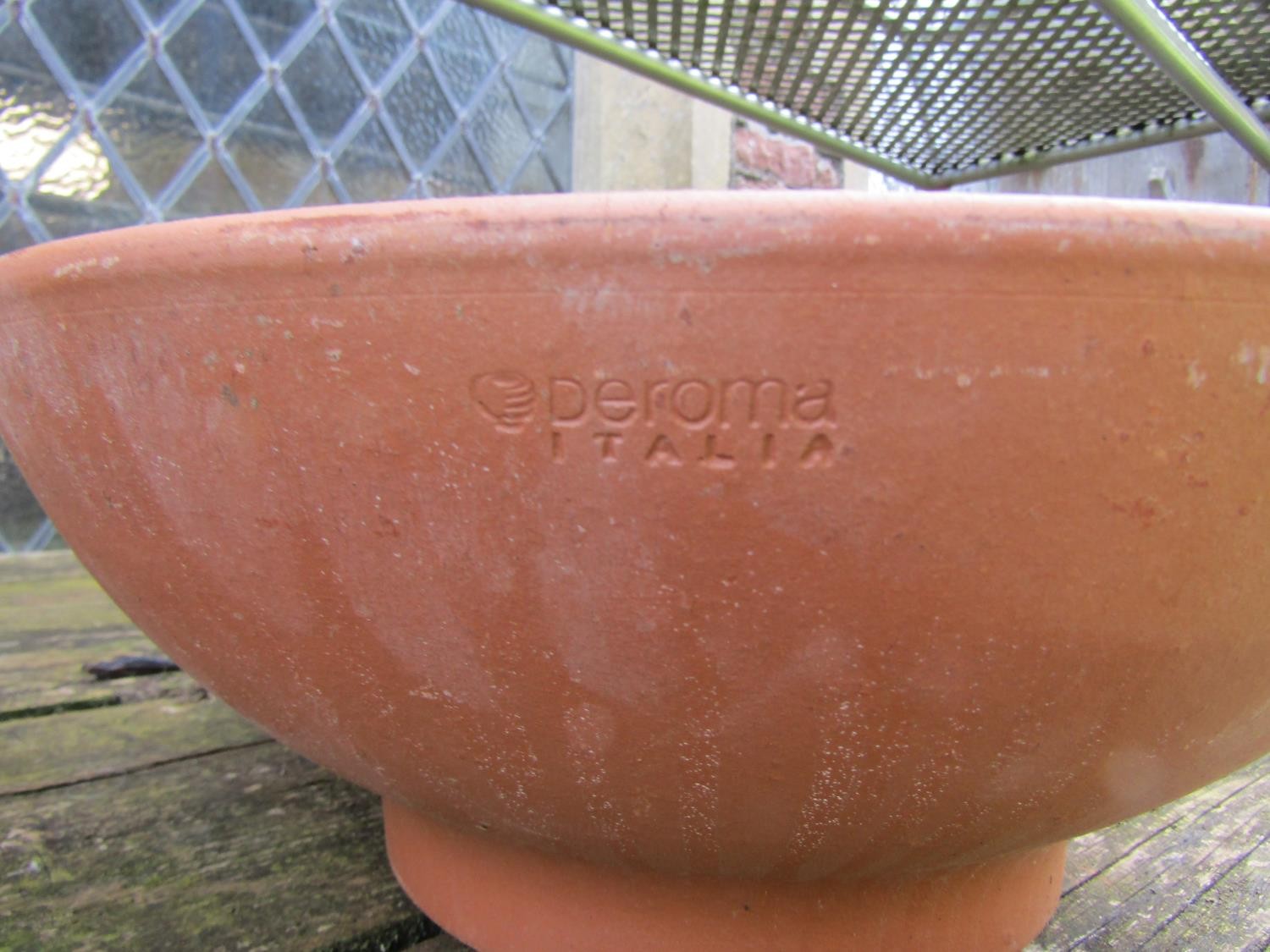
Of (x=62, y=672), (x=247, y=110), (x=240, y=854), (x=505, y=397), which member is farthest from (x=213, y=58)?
(x=505, y=397)

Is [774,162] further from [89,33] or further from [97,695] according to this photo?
[97,695]

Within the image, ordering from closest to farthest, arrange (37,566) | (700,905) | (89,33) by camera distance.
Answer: (700,905) < (37,566) < (89,33)

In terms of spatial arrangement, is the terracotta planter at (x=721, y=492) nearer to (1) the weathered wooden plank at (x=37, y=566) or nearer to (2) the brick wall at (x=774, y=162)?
(1) the weathered wooden plank at (x=37, y=566)

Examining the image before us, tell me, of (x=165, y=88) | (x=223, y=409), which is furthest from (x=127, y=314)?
(x=165, y=88)

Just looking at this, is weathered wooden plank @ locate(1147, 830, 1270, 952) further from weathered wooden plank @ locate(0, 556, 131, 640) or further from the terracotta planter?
weathered wooden plank @ locate(0, 556, 131, 640)

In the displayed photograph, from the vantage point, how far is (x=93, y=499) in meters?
0.47

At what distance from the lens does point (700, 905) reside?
0.48 metres

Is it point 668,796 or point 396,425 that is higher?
point 396,425

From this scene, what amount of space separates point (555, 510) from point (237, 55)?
5.98 ft

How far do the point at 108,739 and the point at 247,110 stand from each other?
138cm

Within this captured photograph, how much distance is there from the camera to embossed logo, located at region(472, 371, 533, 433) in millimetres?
335

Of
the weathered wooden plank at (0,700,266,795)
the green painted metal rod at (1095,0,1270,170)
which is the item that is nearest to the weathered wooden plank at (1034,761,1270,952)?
the green painted metal rod at (1095,0,1270,170)

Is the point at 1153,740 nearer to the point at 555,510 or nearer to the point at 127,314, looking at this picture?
the point at 555,510

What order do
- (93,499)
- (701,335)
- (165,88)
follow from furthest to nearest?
(165,88), (93,499), (701,335)
